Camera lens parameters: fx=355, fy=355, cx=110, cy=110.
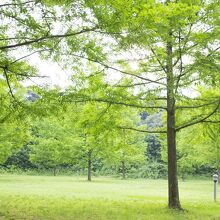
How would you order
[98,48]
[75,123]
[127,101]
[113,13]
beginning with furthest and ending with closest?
[75,123]
[127,101]
[98,48]
[113,13]

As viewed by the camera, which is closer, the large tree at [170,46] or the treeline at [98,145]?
the large tree at [170,46]

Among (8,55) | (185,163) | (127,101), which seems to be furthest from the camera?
(185,163)

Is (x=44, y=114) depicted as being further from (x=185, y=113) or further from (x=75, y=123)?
(x=185, y=113)

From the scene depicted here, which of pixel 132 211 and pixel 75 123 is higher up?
pixel 75 123

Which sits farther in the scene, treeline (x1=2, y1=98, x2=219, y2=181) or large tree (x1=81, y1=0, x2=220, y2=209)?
treeline (x1=2, y1=98, x2=219, y2=181)

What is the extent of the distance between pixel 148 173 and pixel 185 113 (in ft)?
120

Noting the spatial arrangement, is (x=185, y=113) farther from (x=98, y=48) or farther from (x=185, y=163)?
(x=185, y=163)

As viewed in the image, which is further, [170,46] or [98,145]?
[98,145]

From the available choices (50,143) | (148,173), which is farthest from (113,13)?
(148,173)

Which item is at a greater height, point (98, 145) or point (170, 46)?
point (170, 46)

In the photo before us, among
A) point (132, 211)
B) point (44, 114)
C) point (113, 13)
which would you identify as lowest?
point (132, 211)

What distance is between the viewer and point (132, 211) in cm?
1008

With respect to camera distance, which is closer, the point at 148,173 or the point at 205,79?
the point at 205,79

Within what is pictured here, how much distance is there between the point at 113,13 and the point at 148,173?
43.0 meters
